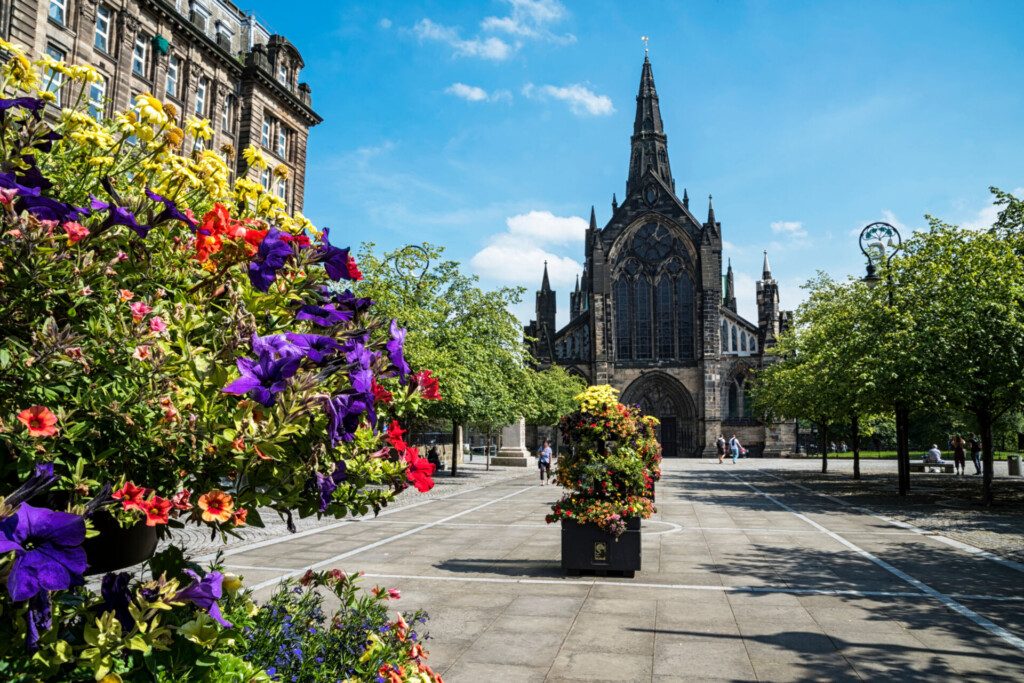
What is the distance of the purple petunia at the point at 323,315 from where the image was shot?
2.15 meters

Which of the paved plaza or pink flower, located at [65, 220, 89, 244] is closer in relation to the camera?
pink flower, located at [65, 220, 89, 244]

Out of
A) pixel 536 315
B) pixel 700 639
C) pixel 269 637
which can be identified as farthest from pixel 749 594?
pixel 536 315

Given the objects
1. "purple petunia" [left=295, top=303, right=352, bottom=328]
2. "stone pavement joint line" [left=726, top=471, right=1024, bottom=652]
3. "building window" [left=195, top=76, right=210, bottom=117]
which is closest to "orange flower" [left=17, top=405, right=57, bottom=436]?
"purple petunia" [left=295, top=303, right=352, bottom=328]

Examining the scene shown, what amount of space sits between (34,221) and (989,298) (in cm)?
2034

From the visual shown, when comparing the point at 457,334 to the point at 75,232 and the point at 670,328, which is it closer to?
the point at 75,232

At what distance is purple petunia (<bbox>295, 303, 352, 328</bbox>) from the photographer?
84.7 inches

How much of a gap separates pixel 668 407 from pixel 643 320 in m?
8.15

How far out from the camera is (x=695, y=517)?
16.5m

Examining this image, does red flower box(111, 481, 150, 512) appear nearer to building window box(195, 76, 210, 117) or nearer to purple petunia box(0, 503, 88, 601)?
purple petunia box(0, 503, 88, 601)

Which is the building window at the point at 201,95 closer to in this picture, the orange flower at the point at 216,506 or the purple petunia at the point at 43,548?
the orange flower at the point at 216,506

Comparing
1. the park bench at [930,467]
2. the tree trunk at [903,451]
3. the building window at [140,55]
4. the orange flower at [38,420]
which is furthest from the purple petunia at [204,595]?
the park bench at [930,467]

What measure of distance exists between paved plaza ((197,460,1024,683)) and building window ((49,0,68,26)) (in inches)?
887

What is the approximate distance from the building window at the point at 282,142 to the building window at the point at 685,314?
37.2 meters

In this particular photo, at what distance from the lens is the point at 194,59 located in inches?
1242
